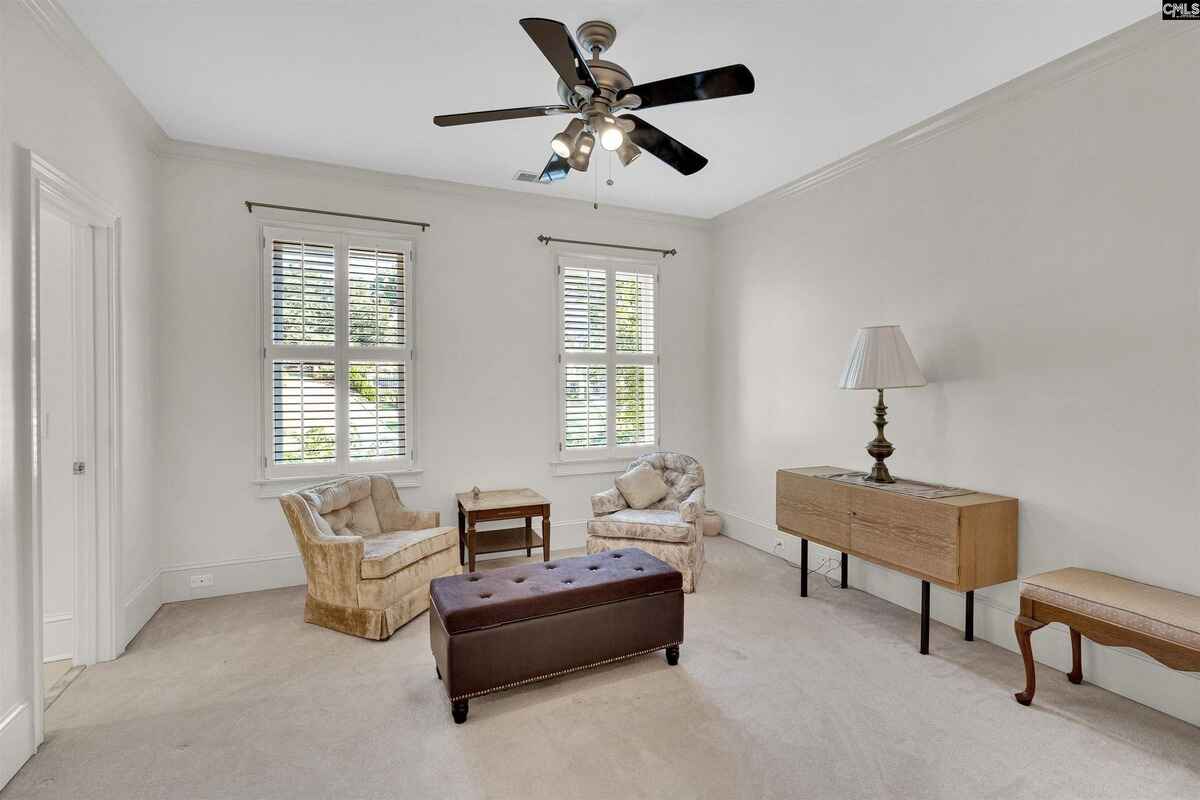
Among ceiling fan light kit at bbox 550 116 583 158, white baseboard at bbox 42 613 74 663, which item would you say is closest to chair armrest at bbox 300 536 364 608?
white baseboard at bbox 42 613 74 663

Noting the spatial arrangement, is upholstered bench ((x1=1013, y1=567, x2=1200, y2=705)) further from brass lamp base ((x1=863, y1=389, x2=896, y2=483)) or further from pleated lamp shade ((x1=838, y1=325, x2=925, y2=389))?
pleated lamp shade ((x1=838, y1=325, x2=925, y2=389))

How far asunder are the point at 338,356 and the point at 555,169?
2286 millimetres

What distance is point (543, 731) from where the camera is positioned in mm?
2367

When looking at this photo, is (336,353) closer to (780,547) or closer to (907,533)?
(780,547)

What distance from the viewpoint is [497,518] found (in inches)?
162

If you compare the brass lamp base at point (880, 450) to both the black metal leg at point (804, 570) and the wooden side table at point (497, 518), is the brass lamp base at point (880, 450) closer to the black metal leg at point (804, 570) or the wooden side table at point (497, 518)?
the black metal leg at point (804, 570)

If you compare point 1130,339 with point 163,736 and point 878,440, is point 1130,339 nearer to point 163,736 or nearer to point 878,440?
point 878,440

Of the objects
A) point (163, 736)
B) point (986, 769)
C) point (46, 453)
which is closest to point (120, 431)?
point (46, 453)

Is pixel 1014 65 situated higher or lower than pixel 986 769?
higher

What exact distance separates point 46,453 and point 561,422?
10.5ft

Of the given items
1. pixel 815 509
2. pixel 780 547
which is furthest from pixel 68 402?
pixel 780 547

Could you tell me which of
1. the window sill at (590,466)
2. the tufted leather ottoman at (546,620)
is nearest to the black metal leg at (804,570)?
the tufted leather ottoman at (546,620)

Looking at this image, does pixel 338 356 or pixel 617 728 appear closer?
pixel 617 728

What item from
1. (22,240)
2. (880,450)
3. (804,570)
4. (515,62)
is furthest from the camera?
(804,570)
